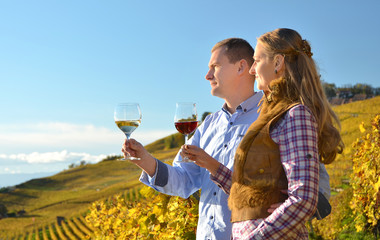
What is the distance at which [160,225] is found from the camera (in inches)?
149

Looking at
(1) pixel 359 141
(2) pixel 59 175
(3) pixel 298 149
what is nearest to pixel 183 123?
(3) pixel 298 149

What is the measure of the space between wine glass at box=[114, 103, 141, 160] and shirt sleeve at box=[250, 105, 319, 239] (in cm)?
93

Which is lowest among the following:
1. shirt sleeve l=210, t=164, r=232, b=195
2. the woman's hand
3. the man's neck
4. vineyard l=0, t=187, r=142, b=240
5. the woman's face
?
vineyard l=0, t=187, r=142, b=240

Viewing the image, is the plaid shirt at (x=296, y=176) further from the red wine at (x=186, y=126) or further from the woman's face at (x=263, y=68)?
the red wine at (x=186, y=126)

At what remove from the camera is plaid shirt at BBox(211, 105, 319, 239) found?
1.47m

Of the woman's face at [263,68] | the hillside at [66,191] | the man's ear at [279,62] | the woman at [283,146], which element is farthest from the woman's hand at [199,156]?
the hillside at [66,191]

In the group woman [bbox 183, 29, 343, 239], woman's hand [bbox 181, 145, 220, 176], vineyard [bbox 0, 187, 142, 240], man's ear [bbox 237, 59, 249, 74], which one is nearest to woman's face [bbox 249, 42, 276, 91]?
woman [bbox 183, 29, 343, 239]

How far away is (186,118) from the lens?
238 cm

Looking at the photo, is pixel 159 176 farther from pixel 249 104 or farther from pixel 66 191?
pixel 66 191

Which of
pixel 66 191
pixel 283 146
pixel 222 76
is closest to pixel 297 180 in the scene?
pixel 283 146

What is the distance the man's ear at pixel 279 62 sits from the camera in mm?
1712

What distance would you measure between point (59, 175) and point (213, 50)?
78.4m

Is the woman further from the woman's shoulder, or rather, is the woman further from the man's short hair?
the man's short hair

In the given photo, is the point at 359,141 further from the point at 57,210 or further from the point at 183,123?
the point at 57,210
